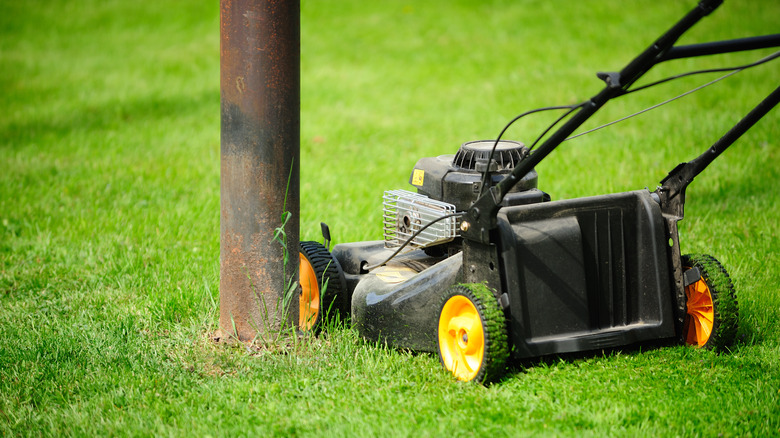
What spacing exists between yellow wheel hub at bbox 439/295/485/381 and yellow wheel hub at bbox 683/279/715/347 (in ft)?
3.10

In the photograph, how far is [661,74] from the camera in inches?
357

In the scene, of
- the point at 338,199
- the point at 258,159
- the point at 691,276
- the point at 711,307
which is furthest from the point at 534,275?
the point at 338,199

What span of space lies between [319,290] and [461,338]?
2.76ft

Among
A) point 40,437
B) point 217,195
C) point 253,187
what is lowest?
point 40,437

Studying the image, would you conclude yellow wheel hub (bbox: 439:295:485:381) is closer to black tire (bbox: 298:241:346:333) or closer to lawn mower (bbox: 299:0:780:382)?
lawn mower (bbox: 299:0:780:382)

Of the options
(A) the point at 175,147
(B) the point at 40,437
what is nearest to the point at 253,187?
(B) the point at 40,437

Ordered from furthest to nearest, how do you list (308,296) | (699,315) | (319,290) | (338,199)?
1. (338,199)
2. (308,296)
3. (319,290)
4. (699,315)

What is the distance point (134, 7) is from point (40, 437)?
46.4 ft

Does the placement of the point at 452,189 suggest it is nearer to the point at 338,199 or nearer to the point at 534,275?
the point at 534,275

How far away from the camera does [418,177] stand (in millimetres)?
3727

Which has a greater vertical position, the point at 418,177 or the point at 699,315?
the point at 418,177

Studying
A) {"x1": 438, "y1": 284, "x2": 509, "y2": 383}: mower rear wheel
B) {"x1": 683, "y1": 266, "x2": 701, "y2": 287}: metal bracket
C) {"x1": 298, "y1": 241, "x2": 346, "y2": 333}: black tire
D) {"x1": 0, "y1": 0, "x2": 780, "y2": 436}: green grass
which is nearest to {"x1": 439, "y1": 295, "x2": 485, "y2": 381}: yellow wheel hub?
{"x1": 438, "y1": 284, "x2": 509, "y2": 383}: mower rear wheel

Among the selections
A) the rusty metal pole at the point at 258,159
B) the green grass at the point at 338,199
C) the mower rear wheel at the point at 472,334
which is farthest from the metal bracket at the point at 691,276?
the rusty metal pole at the point at 258,159

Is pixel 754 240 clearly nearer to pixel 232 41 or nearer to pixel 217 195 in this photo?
pixel 232 41
